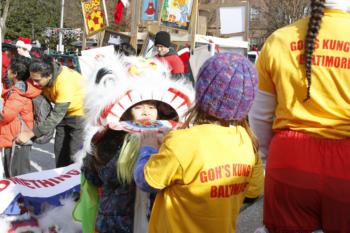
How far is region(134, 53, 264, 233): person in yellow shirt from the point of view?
5.98 ft

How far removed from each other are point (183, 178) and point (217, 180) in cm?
15

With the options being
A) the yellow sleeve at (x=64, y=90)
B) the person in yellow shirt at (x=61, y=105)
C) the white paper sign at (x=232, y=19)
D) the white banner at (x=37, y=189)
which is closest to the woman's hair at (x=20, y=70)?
the person in yellow shirt at (x=61, y=105)

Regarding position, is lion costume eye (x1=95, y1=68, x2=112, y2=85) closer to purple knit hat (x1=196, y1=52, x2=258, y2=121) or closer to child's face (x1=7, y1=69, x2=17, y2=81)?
purple knit hat (x1=196, y1=52, x2=258, y2=121)

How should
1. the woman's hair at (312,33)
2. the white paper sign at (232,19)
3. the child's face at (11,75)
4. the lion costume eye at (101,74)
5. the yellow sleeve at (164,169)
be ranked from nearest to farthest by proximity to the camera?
the yellow sleeve at (164,169) < the woman's hair at (312,33) < the lion costume eye at (101,74) < the child's face at (11,75) < the white paper sign at (232,19)

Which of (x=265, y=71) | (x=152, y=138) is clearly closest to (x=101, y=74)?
(x=152, y=138)

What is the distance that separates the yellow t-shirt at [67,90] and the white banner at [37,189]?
0.98 meters

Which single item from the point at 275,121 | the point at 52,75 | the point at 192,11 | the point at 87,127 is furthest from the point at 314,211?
the point at 192,11

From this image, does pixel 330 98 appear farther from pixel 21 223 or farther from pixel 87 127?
pixel 21 223

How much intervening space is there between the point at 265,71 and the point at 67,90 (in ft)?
9.19

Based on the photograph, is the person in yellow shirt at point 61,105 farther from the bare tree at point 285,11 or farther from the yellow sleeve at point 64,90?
the bare tree at point 285,11

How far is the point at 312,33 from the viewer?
202 centimetres

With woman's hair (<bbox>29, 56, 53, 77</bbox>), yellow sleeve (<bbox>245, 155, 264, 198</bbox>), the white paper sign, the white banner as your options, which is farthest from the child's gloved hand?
the white paper sign

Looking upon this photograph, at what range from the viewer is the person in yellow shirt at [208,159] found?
1.82 meters

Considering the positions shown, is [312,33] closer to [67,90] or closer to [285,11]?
[67,90]
